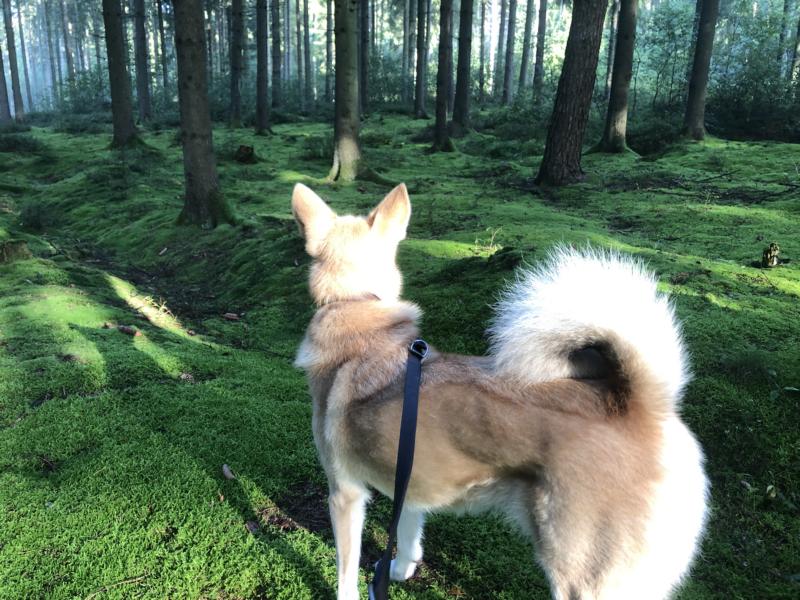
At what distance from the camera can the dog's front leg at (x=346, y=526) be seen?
91.7 inches

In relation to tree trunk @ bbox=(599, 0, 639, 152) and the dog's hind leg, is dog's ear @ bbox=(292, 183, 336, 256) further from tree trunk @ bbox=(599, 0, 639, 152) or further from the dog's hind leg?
tree trunk @ bbox=(599, 0, 639, 152)

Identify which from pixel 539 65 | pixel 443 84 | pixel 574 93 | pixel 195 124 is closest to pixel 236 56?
pixel 443 84

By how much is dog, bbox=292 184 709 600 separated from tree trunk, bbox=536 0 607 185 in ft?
30.9

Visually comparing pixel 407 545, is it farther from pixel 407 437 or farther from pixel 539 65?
pixel 539 65

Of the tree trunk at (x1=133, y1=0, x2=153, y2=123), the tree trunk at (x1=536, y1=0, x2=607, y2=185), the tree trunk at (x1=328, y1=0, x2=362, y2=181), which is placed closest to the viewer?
the tree trunk at (x1=536, y1=0, x2=607, y2=185)

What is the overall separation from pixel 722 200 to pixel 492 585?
8995 mm

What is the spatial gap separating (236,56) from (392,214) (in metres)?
23.5

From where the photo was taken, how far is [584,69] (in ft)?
32.7

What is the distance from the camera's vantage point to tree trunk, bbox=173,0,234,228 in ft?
29.8

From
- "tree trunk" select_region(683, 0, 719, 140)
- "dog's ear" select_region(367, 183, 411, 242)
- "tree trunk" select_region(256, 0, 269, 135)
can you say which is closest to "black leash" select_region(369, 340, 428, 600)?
"dog's ear" select_region(367, 183, 411, 242)

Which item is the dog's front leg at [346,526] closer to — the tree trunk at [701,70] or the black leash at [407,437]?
the black leash at [407,437]

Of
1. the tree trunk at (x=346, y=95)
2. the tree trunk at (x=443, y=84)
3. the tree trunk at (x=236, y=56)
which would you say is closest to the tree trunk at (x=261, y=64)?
the tree trunk at (x=236, y=56)

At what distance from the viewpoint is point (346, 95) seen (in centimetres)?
1204

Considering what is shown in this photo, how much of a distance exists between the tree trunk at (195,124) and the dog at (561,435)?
833 centimetres
